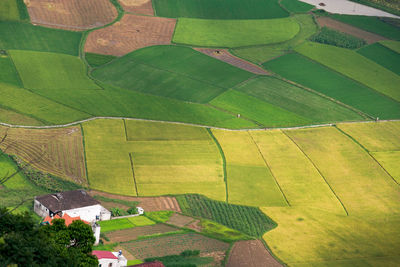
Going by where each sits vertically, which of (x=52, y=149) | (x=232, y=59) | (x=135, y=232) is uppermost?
(x=232, y=59)

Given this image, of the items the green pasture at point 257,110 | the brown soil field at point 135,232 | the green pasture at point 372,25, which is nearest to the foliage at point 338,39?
the green pasture at point 372,25

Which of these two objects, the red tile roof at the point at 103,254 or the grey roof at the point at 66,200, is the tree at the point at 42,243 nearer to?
the red tile roof at the point at 103,254

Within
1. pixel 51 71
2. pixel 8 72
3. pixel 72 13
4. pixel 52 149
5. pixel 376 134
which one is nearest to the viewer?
pixel 52 149

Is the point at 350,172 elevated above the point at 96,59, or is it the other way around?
the point at 96,59

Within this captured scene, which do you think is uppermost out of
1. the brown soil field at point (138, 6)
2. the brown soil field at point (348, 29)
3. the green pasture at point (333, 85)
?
the brown soil field at point (138, 6)

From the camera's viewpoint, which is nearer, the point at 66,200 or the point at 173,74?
the point at 66,200

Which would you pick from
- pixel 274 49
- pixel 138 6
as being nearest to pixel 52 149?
pixel 274 49

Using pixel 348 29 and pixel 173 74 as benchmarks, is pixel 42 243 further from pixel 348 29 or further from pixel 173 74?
pixel 348 29

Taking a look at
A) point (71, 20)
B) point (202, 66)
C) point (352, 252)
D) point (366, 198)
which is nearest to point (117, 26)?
point (71, 20)

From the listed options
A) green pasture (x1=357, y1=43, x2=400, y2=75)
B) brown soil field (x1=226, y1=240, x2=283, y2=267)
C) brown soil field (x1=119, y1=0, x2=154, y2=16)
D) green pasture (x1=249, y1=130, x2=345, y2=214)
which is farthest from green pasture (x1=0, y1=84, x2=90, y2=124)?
green pasture (x1=357, y1=43, x2=400, y2=75)
